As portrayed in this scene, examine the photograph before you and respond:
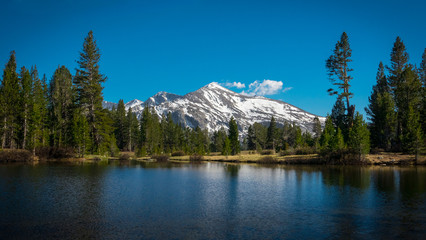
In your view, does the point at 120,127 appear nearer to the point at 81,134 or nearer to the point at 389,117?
the point at 81,134

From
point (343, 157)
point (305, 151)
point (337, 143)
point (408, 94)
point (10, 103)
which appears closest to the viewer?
point (343, 157)

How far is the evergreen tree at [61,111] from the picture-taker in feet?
255

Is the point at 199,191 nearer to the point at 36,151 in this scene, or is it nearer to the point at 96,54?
the point at 36,151

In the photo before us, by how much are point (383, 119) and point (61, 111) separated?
284 feet

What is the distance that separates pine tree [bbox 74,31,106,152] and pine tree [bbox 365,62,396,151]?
7178 cm

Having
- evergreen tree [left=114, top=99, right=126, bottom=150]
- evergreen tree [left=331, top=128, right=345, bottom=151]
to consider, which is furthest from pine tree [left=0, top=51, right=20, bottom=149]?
evergreen tree [left=331, top=128, right=345, bottom=151]

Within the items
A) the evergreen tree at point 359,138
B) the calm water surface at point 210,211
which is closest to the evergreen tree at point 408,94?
the evergreen tree at point 359,138

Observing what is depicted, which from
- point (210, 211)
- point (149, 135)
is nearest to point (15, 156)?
point (149, 135)

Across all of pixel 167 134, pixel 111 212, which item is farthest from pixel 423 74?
pixel 167 134

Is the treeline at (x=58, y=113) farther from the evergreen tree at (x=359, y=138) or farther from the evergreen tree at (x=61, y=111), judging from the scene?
the evergreen tree at (x=359, y=138)

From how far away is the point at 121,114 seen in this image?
4948 inches

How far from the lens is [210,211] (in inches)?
854

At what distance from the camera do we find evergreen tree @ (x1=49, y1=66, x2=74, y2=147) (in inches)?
3066

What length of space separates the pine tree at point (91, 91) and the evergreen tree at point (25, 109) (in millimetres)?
10890
